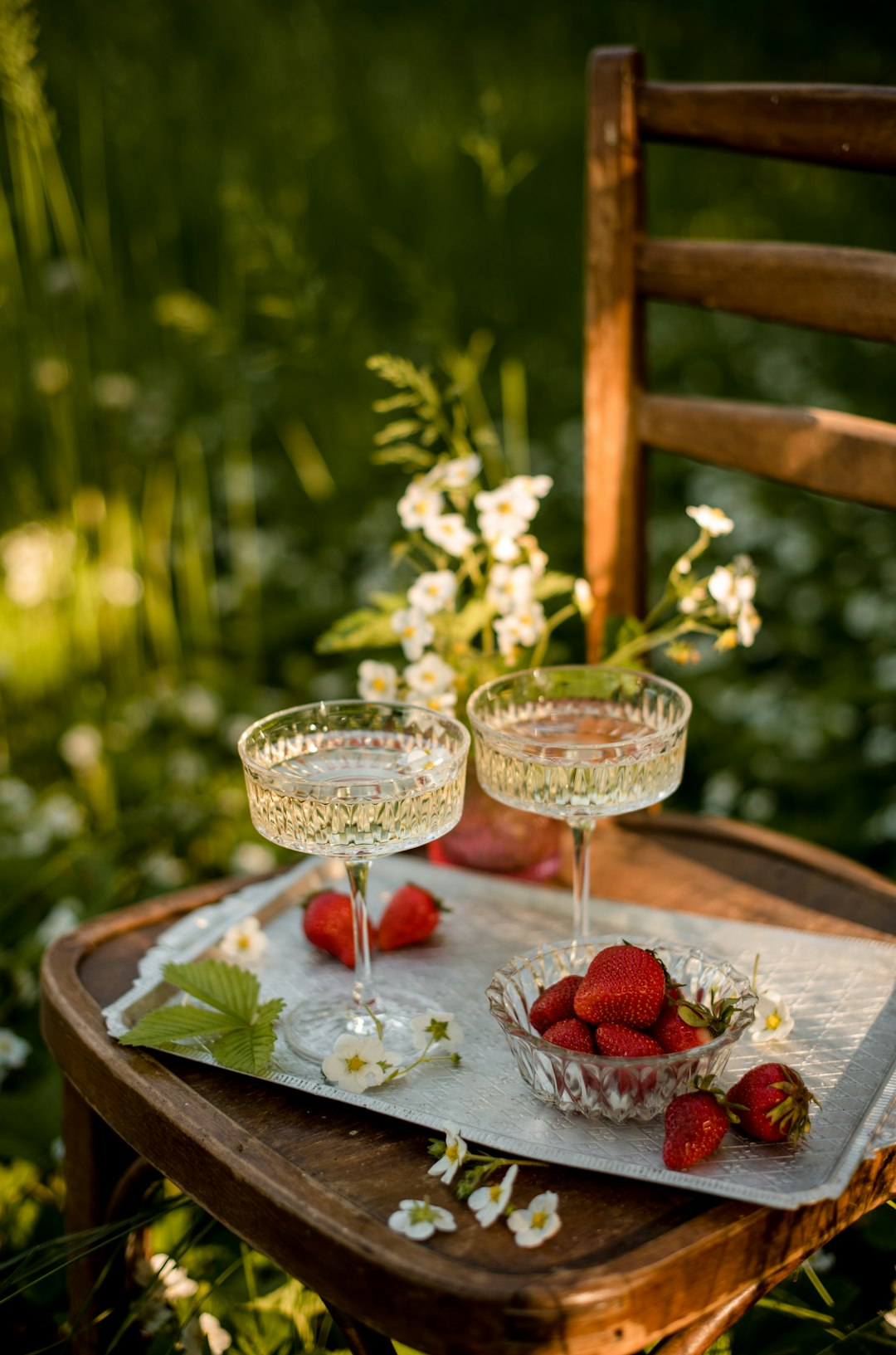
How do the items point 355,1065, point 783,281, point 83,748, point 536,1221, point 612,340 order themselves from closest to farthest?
point 536,1221 < point 355,1065 < point 783,281 < point 612,340 < point 83,748

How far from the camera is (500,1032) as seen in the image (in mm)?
926

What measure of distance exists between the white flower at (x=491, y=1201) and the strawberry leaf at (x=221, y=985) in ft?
0.77

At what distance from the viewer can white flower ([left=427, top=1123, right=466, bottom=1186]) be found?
2.54 feet

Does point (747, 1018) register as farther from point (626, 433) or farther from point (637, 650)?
point (626, 433)

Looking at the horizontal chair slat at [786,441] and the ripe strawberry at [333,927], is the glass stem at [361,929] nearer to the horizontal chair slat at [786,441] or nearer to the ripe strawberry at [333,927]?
the ripe strawberry at [333,927]

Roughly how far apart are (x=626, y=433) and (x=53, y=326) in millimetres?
1307

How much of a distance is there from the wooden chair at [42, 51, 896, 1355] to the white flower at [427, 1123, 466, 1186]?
2 centimetres

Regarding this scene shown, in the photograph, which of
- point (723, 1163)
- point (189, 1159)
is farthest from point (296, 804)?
point (723, 1163)

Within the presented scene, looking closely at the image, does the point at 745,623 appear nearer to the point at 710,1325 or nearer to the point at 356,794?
the point at 356,794

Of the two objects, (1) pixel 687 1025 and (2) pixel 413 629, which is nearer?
(1) pixel 687 1025

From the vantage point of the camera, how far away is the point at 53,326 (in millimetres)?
2254

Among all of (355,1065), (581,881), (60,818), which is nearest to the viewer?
(355,1065)

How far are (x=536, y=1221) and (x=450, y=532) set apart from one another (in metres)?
0.60

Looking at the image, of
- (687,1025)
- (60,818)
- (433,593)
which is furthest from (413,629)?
(60,818)
